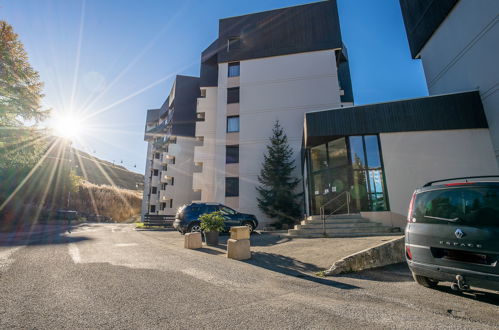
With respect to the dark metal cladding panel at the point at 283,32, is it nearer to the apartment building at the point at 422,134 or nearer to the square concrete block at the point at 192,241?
the apartment building at the point at 422,134

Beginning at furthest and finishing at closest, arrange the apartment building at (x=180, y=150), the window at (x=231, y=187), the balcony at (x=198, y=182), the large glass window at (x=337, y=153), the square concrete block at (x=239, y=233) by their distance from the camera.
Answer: the apartment building at (x=180, y=150), the balcony at (x=198, y=182), the window at (x=231, y=187), the large glass window at (x=337, y=153), the square concrete block at (x=239, y=233)

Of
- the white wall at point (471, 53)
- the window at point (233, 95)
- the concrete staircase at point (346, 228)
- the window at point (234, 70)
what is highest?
the window at point (234, 70)

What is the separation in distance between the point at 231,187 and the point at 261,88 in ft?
32.9

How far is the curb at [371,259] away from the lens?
17.0 feet

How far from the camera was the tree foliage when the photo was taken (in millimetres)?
16703

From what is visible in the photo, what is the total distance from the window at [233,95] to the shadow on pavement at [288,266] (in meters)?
18.0

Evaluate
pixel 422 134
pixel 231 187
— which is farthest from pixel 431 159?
pixel 231 187

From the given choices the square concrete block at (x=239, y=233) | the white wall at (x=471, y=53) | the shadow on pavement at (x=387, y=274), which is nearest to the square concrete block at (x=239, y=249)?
the square concrete block at (x=239, y=233)

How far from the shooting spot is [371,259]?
17.7 ft

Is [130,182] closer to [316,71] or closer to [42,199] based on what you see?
[42,199]

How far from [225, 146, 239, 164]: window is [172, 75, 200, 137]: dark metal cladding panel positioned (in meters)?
12.8

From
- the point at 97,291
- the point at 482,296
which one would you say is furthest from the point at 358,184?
the point at 97,291

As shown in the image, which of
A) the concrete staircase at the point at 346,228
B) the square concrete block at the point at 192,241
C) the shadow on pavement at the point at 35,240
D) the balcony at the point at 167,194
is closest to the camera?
the square concrete block at the point at 192,241

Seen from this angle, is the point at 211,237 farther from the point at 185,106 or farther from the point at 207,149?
the point at 185,106
